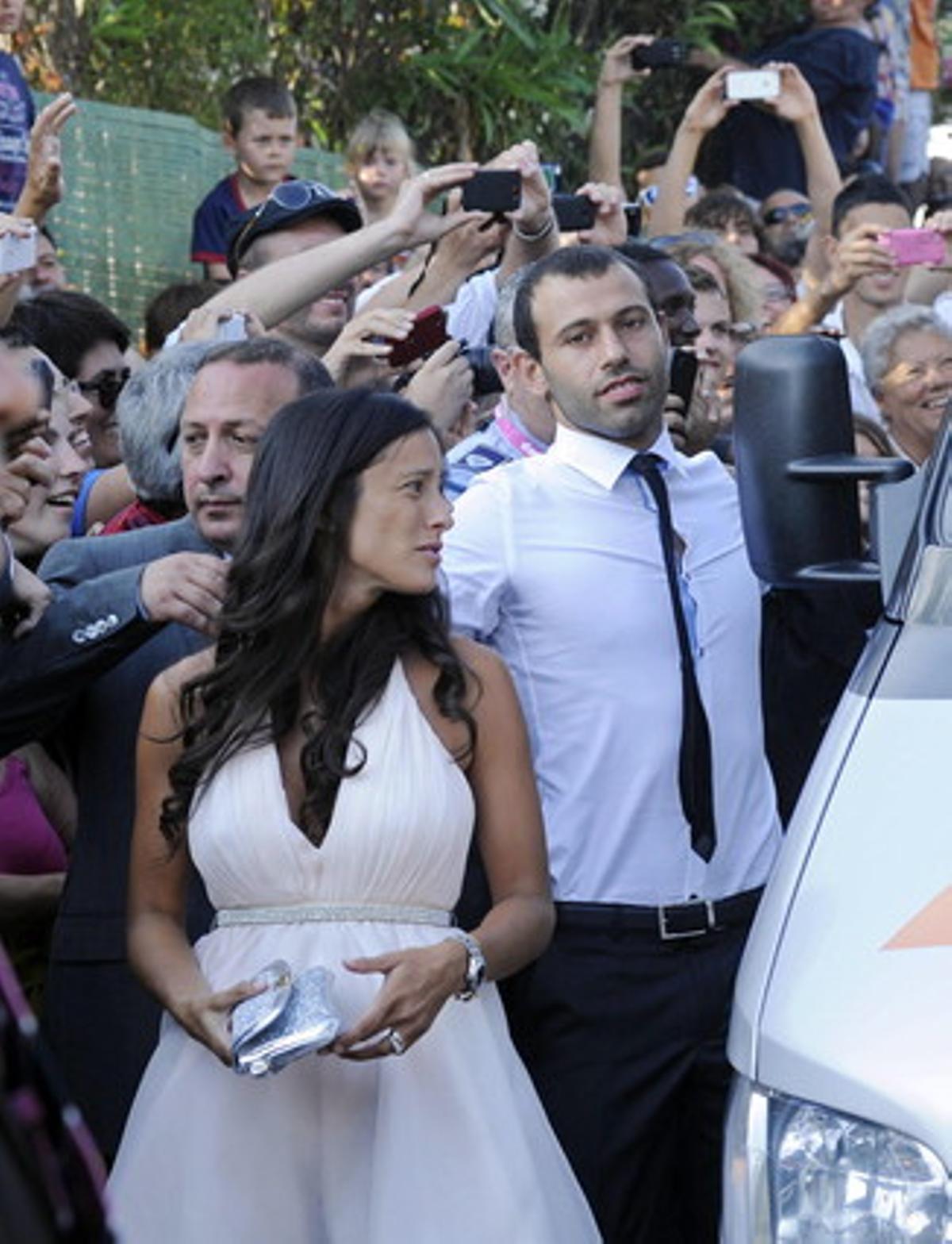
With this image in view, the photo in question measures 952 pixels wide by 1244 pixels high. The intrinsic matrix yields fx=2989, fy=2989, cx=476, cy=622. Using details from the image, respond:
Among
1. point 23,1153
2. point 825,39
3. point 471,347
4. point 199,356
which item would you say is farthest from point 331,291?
point 825,39

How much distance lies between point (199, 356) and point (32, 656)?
122cm

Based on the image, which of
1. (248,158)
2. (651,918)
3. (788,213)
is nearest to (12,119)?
(248,158)

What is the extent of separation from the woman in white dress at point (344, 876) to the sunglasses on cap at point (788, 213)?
9446mm

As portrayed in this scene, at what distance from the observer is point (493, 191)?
7.53 meters

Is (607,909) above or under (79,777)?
under

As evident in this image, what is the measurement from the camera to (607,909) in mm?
5605

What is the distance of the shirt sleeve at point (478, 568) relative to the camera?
5.68 metres

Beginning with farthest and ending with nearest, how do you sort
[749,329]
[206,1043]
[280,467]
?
[749,329], [280,467], [206,1043]

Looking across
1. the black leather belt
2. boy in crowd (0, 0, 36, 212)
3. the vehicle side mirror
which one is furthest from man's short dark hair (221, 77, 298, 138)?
the vehicle side mirror

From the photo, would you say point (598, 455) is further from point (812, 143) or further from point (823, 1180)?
point (812, 143)

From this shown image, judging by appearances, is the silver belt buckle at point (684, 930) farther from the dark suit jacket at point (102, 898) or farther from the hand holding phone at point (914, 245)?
the hand holding phone at point (914, 245)

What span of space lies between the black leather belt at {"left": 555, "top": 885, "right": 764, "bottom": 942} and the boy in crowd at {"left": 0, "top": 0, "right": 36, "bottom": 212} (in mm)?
4468

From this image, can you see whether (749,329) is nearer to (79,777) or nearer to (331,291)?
(331,291)

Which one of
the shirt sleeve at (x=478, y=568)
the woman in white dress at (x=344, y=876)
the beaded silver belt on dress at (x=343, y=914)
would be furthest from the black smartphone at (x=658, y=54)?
the beaded silver belt on dress at (x=343, y=914)
